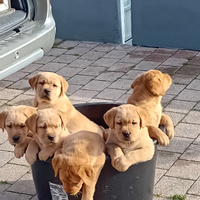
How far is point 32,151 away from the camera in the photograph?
3035mm

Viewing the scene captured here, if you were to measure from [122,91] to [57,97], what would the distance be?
2.67m

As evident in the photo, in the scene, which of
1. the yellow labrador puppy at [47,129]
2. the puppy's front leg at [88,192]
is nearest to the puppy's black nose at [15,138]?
the yellow labrador puppy at [47,129]

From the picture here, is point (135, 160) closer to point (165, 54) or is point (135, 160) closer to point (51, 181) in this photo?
point (51, 181)

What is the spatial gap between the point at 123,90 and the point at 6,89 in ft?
5.61

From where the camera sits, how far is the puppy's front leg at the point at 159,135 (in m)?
3.13

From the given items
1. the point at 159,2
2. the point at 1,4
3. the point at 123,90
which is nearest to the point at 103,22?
the point at 159,2

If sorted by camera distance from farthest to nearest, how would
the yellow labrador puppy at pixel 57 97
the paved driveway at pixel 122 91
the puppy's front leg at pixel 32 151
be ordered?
the paved driveway at pixel 122 91, the yellow labrador puppy at pixel 57 97, the puppy's front leg at pixel 32 151

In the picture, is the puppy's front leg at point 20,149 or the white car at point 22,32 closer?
the puppy's front leg at point 20,149

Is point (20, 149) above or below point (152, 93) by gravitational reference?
below

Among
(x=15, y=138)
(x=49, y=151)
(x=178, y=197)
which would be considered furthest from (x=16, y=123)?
(x=178, y=197)

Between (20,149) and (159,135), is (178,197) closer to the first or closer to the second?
(159,135)

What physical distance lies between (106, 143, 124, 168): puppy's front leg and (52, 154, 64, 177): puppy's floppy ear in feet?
1.14

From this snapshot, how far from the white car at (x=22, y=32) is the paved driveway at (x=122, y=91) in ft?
2.62

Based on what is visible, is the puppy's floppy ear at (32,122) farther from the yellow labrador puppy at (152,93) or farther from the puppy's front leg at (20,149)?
the yellow labrador puppy at (152,93)
